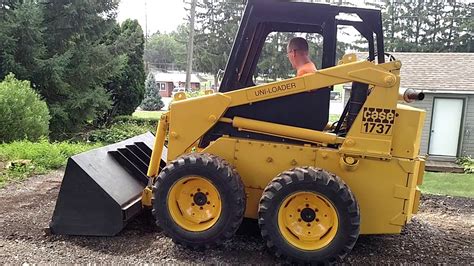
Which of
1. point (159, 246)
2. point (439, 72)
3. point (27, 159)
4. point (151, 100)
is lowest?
point (151, 100)

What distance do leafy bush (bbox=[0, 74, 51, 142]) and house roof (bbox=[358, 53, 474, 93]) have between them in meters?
10.7

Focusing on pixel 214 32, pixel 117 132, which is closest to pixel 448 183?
pixel 117 132

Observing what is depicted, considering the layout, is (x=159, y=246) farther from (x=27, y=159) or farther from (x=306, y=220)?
(x=27, y=159)

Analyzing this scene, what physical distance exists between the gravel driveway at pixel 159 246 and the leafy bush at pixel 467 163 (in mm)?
8295

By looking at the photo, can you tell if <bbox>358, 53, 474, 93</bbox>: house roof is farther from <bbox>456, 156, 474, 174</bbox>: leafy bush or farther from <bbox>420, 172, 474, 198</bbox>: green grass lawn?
<bbox>420, 172, 474, 198</bbox>: green grass lawn

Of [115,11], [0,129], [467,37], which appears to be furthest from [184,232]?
[467,37]

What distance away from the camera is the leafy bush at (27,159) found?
6.74 meters

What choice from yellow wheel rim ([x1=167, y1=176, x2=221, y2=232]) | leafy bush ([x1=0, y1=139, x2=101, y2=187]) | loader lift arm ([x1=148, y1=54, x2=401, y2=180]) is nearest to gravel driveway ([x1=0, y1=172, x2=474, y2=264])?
yellow wheel rim ([x1=167, y1=176, x2=221, y2=232])

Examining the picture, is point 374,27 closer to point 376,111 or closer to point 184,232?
point 376,111

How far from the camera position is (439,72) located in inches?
585

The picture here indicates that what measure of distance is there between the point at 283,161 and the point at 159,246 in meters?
1.38

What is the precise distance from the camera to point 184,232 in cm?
386

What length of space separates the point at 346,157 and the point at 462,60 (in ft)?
46.7

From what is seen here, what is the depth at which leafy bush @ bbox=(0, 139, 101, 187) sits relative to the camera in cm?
674
